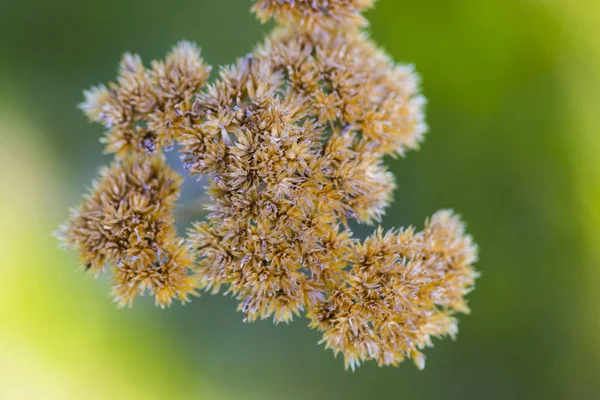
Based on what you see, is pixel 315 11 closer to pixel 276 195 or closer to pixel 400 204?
pixel 276 195

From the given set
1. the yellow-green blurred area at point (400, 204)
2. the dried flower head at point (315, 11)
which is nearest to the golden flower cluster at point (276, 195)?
the dried flower head at point (315, 11)

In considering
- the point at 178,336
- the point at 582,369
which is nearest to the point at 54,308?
the point at 178,336

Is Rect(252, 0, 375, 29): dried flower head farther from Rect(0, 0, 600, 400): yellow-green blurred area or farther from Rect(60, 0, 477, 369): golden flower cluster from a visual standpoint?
Rect(0, 0, 600, 400): yellow-green blurred area

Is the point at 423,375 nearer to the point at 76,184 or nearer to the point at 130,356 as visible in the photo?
the point at 130,356

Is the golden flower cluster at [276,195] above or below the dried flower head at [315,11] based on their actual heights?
below

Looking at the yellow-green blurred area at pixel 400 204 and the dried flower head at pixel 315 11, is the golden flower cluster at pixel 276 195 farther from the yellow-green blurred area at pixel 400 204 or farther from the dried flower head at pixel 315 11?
the yellow-green blurred area at pixel 400 204

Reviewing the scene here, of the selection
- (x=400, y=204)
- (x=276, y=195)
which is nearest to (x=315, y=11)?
(x=276, y=195)

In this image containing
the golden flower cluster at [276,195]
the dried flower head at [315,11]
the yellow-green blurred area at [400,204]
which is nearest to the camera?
the golden flower cluster at [276,195]

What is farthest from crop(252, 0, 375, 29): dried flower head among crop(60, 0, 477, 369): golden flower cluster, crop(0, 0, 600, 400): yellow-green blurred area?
crop(0, 0, 600, 400): yellow-green blurred area
